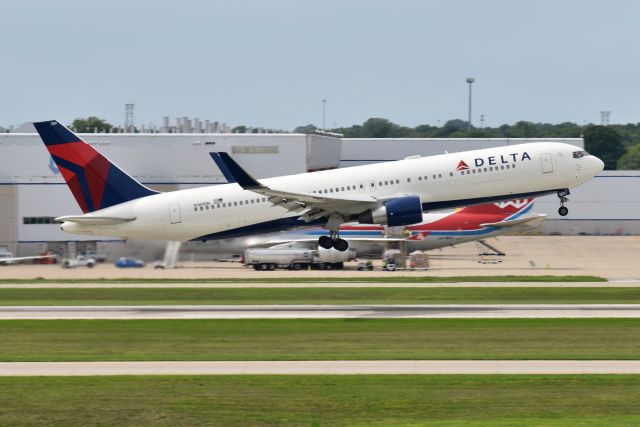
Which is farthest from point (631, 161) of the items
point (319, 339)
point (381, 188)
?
point (319, 339)

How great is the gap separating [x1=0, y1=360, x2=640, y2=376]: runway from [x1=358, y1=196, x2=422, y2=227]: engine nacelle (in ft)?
52.7

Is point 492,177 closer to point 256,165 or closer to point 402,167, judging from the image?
point 402,167

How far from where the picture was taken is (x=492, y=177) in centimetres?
5197

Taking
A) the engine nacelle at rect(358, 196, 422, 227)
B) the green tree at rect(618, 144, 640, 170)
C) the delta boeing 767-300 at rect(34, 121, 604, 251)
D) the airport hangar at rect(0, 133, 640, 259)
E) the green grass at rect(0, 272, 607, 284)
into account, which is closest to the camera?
the engine nacelle at rect(358, 196, 422, 227)

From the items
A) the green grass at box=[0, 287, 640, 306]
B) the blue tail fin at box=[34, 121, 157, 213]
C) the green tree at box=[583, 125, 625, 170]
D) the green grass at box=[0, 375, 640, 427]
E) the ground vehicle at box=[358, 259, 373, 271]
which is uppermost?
the green tree at box=[583, 125, 625, 170]

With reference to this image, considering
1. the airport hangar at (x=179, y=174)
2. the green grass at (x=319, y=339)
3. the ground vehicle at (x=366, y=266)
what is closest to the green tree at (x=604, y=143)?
the airport hangar at (x=179, y=174)

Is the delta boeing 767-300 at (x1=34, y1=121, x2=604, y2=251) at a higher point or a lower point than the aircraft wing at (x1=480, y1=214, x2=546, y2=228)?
higher

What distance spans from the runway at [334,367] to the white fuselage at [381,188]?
1810 centimetres

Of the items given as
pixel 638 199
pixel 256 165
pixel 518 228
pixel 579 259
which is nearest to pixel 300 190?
pixel 518 228

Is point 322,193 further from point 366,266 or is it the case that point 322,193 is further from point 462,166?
point 366,266

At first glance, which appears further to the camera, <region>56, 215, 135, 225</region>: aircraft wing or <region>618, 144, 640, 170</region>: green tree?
<region>618, 144, 640, 170</region>: green tree

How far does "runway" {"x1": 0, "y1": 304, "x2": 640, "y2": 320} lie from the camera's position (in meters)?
47.1

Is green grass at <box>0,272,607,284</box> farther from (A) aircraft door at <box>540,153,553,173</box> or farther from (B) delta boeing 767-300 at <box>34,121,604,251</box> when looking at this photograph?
(A) aircraft door at <box>540,153,553,173</box>

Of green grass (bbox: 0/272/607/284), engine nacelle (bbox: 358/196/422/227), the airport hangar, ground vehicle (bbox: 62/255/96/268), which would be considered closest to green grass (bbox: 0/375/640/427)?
engine nacelle (bbox: 358/196/422/227)
